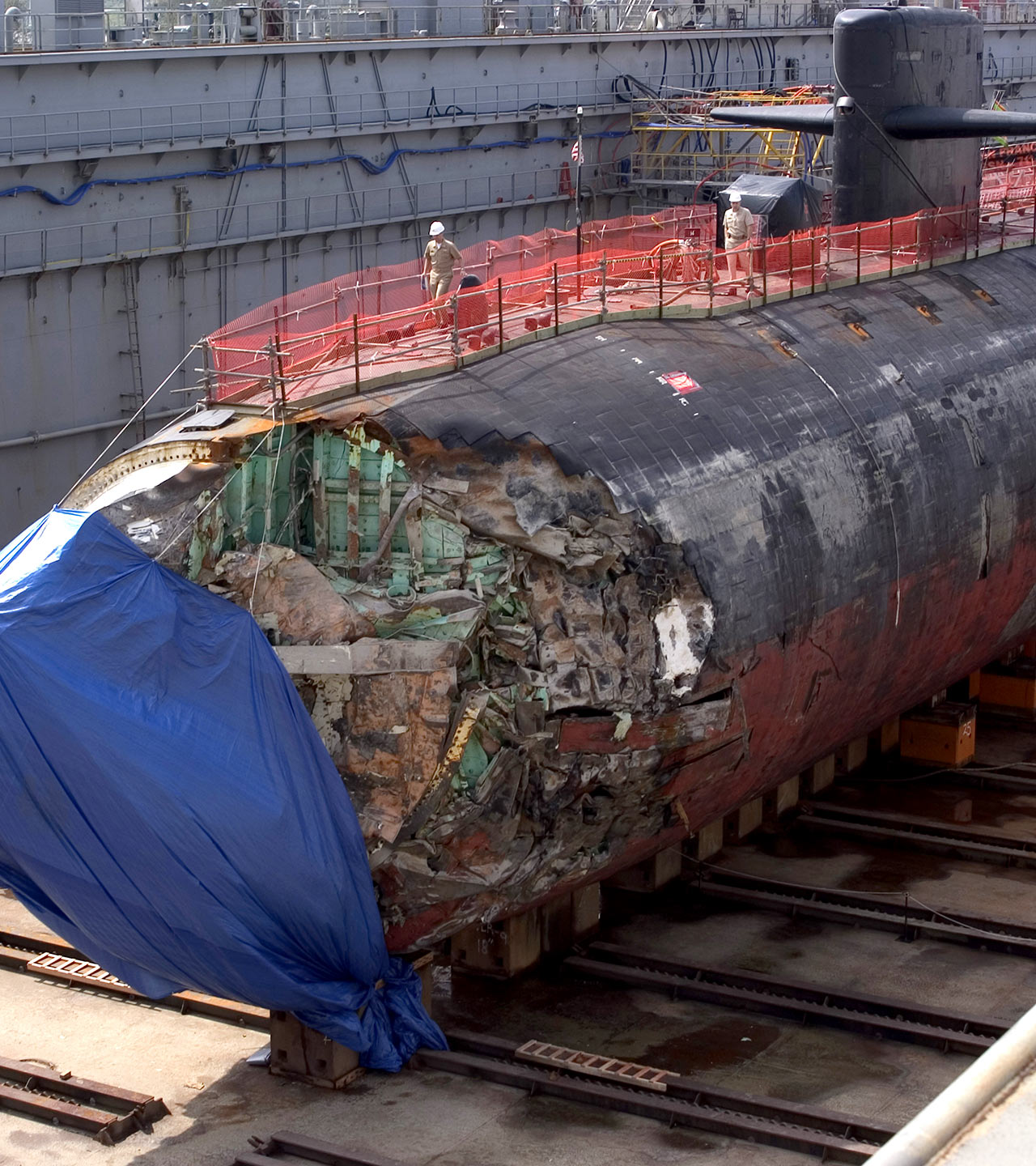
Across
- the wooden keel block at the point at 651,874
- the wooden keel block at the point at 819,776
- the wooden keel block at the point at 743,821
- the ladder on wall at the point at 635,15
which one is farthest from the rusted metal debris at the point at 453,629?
the ladder on wall at the point at 635,15

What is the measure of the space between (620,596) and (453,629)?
1286 millimetres

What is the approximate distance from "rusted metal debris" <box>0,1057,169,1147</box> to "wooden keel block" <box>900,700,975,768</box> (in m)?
10.1

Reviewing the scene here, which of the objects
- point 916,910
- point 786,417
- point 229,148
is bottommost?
point 916,910

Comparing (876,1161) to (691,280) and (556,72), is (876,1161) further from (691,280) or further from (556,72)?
(556,72)

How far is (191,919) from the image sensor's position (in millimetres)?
12297

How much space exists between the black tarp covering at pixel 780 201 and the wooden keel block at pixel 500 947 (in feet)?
34.9

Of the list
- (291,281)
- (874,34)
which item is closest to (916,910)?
(874,34)

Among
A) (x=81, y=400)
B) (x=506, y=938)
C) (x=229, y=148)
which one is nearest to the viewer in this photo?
(x=506, y=938)

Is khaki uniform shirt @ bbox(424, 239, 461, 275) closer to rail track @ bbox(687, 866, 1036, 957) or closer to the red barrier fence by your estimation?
the red barrier fence

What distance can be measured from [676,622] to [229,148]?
628 inches

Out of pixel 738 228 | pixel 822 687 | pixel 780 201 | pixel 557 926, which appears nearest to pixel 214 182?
pixel 780 201

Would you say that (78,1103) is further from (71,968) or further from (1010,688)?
(1010,688)

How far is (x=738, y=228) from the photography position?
20406 millimetres

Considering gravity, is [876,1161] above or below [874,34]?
below
